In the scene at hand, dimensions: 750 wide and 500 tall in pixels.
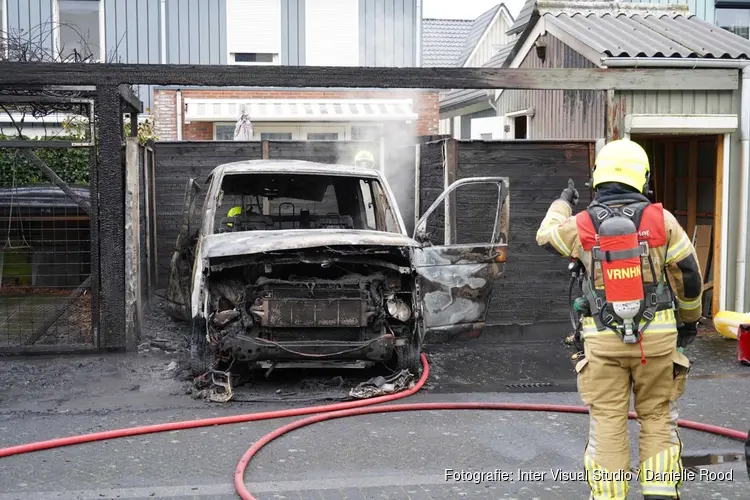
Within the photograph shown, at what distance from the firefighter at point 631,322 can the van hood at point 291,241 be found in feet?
8.81

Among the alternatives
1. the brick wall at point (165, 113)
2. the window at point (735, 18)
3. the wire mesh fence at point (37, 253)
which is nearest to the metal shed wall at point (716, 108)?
the wire mesh fence at point (37, 253)

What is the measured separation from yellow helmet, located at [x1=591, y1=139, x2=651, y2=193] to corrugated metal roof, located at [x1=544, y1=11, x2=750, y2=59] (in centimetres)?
599

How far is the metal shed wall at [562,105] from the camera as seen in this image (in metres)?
11.0

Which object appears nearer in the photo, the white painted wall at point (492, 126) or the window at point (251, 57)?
the white painted wall at point (492, 126)

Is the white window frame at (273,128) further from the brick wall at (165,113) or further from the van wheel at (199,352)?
the van wheel at (199,352)

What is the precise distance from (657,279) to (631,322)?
0.95 feet

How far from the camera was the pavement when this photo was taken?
516 cm

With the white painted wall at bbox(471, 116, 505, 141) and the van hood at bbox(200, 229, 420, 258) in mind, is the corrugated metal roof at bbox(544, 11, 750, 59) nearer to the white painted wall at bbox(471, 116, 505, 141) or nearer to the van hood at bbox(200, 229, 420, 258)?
the white painted wall at bbox(471, 116, 505, 141)

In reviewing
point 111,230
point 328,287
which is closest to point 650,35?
point 328,287

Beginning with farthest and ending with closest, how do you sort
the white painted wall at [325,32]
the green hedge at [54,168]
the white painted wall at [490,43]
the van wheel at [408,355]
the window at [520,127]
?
the white painted wall at [490,43] → the white painted wall at [325,32] → the window at [520,127] → the green hedge at [54,168] → the van wheel at [408,355]

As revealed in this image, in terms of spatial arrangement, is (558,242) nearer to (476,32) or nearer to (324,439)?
(324,439)

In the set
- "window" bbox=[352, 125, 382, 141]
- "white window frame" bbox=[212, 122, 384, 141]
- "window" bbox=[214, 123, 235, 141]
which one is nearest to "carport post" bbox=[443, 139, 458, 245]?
"white window frame" bbox=[212, 122, 384, 141]

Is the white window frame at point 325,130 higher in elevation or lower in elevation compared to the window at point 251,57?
lower

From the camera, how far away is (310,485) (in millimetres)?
5180
